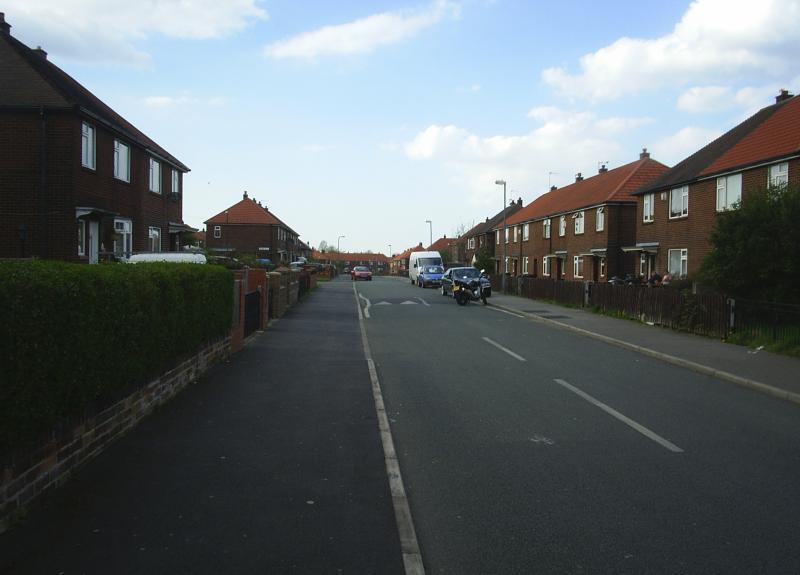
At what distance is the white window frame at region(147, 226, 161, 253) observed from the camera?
26.9m

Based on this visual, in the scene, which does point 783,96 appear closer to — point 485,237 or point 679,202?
point 679,202

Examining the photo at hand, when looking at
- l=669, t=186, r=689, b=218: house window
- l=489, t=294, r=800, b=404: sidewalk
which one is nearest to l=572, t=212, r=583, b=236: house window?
l=669, t=186, r=689, b=218: house window

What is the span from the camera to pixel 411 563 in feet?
12.7

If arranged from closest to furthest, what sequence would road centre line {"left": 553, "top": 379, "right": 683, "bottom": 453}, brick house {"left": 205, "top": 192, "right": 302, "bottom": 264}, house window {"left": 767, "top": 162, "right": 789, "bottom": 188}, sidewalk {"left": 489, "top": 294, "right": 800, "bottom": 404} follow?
road centre line {"left": 553, "top": 379, "right": 683, "bottom": 453}, sidewalk {"left": 489, "top": 294, "right": 800, "bottom": 404}, house window {"left": 767, "top": 162, "right": 789, "bottom": 188}, brick house {"left": 205, "top": 192, "right": 302, "bottom": 264}

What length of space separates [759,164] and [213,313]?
20509 mm

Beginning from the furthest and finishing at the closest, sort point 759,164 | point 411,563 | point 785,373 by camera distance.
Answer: point 759,164 < point 785,373 < point 411,563

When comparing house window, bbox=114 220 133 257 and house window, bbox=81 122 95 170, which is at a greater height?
house window, bbox=81 122 95 170

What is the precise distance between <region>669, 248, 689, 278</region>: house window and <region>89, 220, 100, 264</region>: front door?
75.0ft

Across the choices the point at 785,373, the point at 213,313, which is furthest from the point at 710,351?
the point at 213,313

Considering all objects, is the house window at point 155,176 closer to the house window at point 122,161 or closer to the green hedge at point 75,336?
the house window at point 122,161

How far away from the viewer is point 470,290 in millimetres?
30297

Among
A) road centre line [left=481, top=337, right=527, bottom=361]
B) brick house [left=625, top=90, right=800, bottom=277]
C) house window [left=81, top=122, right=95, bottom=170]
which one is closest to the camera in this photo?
road centre line [left=481, top=337, right=527, bottom=361]

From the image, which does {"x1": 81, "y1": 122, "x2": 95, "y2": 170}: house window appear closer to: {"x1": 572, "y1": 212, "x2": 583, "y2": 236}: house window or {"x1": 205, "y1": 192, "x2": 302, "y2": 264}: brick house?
{"x1": 572, "y1": 212, "x2": 583, "y2": 236}: house window

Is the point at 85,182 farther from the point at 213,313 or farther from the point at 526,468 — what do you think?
the point at 526,468
